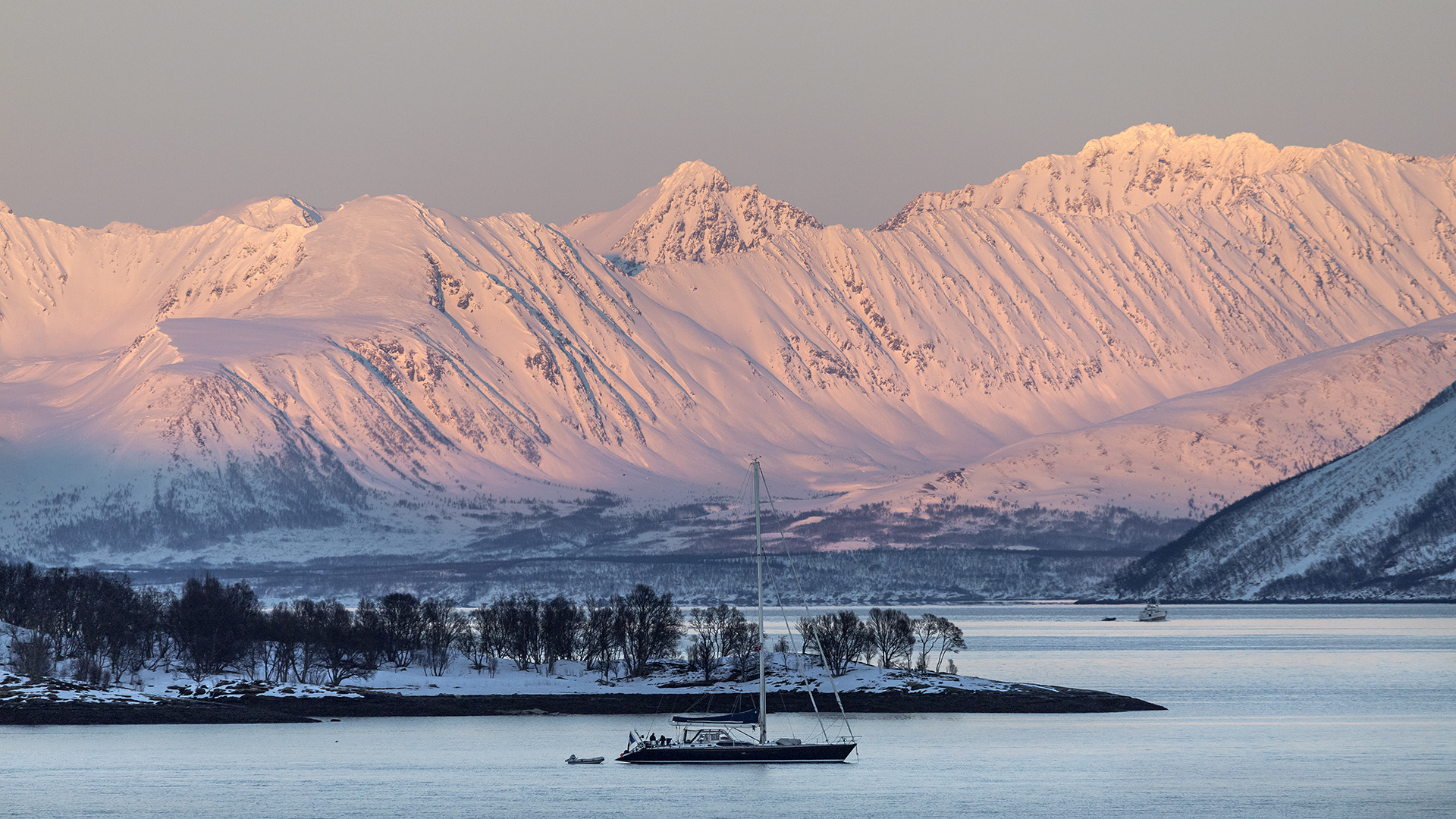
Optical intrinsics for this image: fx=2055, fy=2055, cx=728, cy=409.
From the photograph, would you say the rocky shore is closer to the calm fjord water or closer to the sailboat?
the calm fjord water

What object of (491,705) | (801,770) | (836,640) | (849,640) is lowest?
(801,770)

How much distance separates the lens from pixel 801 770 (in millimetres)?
127312

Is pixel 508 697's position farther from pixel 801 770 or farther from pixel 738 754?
pixel 801 770

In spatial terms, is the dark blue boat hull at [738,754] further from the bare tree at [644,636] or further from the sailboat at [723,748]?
the bare tree at [644,636]

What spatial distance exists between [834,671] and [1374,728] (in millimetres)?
49137

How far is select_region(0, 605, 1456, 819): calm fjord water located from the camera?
109625mm

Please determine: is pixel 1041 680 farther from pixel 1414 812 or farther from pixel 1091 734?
pixel 1414 812

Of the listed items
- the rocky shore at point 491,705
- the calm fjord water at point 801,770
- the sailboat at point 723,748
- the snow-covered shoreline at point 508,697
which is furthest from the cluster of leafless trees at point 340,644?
the sailboat at point 723,748

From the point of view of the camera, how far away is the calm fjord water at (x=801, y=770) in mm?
109625

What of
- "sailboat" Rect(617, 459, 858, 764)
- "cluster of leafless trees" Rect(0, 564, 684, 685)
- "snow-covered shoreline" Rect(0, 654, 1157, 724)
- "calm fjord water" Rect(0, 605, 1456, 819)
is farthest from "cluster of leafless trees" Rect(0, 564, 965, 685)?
"sailboat" Rect(617, 459, 858, 764)

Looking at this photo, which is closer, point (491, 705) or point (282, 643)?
point (491, 705)

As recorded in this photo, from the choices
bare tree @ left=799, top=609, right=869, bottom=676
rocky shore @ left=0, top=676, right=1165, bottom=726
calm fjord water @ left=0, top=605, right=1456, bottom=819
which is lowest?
calm fjord water @ left=0, top=605, right=1456, bottom=819

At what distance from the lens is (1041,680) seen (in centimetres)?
19475

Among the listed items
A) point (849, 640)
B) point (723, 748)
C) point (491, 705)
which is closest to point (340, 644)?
point (491, 705)
